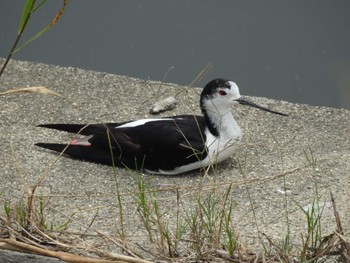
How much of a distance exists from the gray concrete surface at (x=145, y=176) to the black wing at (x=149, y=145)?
55 mm

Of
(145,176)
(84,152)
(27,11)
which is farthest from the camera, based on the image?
(84,152)

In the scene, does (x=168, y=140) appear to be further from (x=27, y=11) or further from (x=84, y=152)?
(x=27, y=11)

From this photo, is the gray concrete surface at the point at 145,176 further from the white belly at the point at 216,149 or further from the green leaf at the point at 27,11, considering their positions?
the green leaf at the point at 27,11

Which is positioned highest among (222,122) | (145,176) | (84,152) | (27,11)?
(222,122)

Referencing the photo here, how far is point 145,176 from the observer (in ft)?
15.2

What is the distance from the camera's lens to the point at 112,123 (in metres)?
4.88

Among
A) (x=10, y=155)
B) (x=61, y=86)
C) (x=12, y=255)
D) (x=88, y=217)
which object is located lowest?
(x=12, y=255)

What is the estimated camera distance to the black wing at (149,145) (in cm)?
461

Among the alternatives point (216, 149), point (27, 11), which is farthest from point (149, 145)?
point (27, 11)

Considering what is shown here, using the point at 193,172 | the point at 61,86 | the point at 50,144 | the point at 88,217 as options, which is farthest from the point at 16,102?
the point at 88,217

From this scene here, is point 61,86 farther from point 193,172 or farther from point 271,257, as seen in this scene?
point 271,257

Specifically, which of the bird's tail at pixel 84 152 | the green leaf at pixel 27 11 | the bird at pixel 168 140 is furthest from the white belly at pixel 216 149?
the green leaf at pixel 27 11

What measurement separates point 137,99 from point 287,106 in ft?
2.65

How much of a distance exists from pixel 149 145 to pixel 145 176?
0.46 feet
